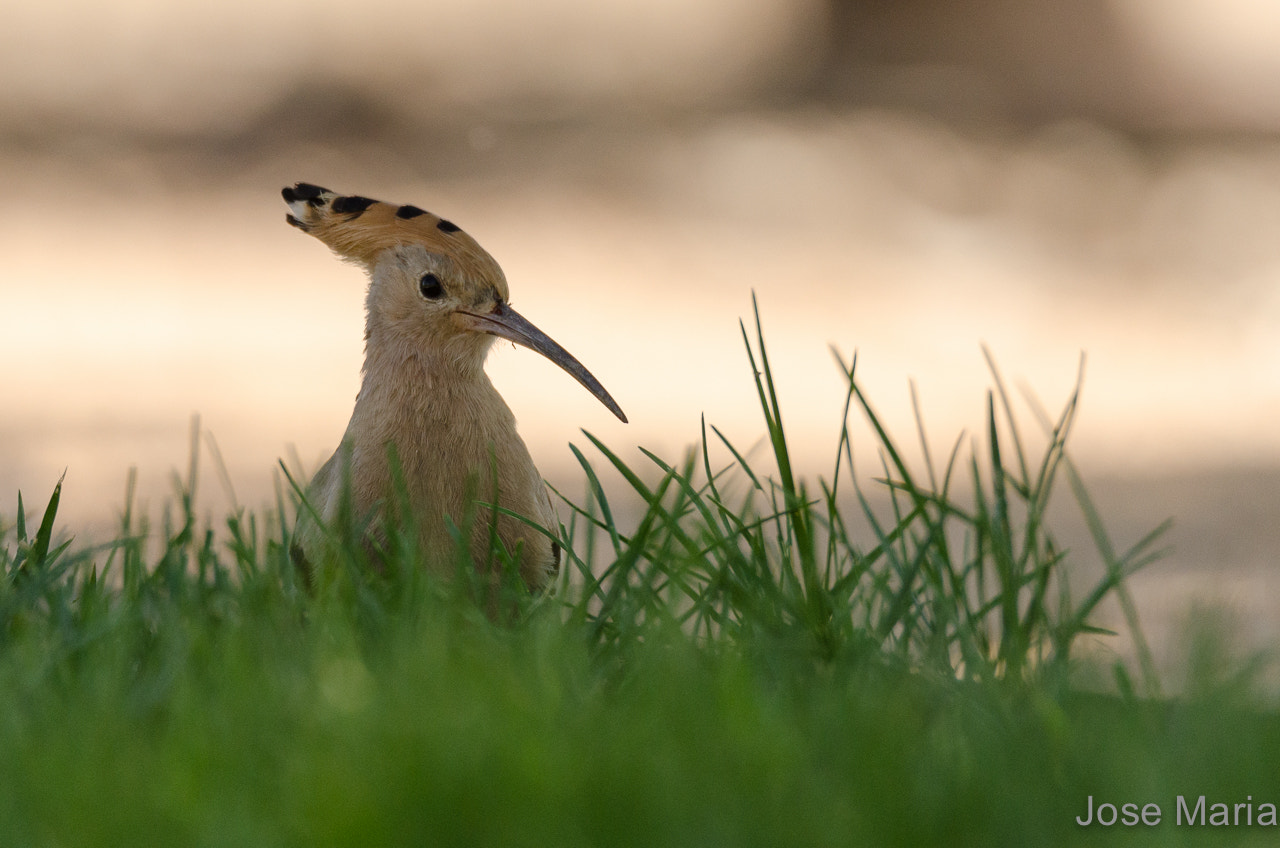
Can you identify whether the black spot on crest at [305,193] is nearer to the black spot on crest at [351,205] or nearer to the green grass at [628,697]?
the black spot on crest at [351,205]

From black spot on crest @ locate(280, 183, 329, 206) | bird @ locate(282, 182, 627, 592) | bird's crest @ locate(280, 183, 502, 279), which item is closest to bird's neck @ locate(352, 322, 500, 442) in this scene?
bird @ locate(282, 182, 627, 592)

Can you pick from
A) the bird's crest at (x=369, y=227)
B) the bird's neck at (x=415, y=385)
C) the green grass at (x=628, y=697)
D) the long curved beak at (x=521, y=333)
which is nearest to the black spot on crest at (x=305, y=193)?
the bird's crest at (x=369, y=227)

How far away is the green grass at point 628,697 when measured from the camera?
1.19 metres

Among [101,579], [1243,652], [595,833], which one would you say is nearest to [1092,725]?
[1243,652]

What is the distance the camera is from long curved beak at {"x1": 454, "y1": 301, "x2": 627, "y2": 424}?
2590mm

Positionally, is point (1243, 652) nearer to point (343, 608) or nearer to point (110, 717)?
point (343, 608)

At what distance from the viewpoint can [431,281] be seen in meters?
2.60

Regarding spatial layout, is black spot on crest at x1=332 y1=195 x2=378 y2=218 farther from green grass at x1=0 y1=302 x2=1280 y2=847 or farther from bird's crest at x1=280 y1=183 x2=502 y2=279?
green grass at x1=0 y1=302 x2=1280 y2=847

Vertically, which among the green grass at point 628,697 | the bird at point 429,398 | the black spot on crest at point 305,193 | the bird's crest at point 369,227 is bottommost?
the green grass at point 628,697

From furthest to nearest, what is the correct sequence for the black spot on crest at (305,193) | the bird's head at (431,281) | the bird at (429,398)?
the black spot on crest at (305,193), the bird's head at (431,281), the bird at (429,398)

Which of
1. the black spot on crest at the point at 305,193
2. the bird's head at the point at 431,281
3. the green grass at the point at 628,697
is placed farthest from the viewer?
the black spot on crest at the point at 305,193

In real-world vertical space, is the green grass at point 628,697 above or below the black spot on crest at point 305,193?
below

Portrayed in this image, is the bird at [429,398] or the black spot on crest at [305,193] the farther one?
the black spot on crest at [305,193]

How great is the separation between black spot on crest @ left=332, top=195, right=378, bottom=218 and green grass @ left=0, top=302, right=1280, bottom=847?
715mm
